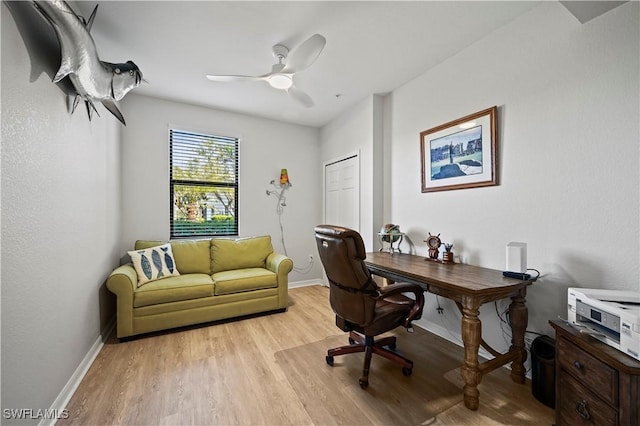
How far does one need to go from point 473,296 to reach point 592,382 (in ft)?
1.79

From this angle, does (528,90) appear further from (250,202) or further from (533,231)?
(250,202)

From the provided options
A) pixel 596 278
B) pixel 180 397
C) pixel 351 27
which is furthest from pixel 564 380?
pixel 351 27

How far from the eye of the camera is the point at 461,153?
2229mm

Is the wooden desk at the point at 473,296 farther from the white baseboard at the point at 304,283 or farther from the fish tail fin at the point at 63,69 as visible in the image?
the fish tail fin at the point at 63,69

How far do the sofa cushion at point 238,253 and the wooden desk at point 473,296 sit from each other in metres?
1.78

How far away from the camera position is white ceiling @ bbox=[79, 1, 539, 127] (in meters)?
1.77

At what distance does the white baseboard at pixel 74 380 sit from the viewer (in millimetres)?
1399

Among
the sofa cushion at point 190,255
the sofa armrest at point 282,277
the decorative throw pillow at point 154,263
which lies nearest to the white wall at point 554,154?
the sofa armrest at point 282,277

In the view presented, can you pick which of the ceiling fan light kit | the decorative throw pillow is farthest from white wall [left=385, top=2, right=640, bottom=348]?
the decorative throw pillow

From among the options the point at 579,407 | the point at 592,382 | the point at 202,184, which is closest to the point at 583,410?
the point at 579,407

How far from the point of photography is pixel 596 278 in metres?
1.49

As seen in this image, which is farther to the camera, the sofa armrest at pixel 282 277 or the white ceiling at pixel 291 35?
the sofa armrest at pixel 282 277

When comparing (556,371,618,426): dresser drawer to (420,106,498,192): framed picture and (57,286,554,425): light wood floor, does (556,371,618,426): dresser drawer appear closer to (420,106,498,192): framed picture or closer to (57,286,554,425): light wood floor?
(57,286,554,425): light wood floor

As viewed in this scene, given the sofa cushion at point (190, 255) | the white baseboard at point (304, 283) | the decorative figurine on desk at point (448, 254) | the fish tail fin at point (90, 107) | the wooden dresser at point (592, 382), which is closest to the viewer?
the wooden dresser at point (592, 382)
